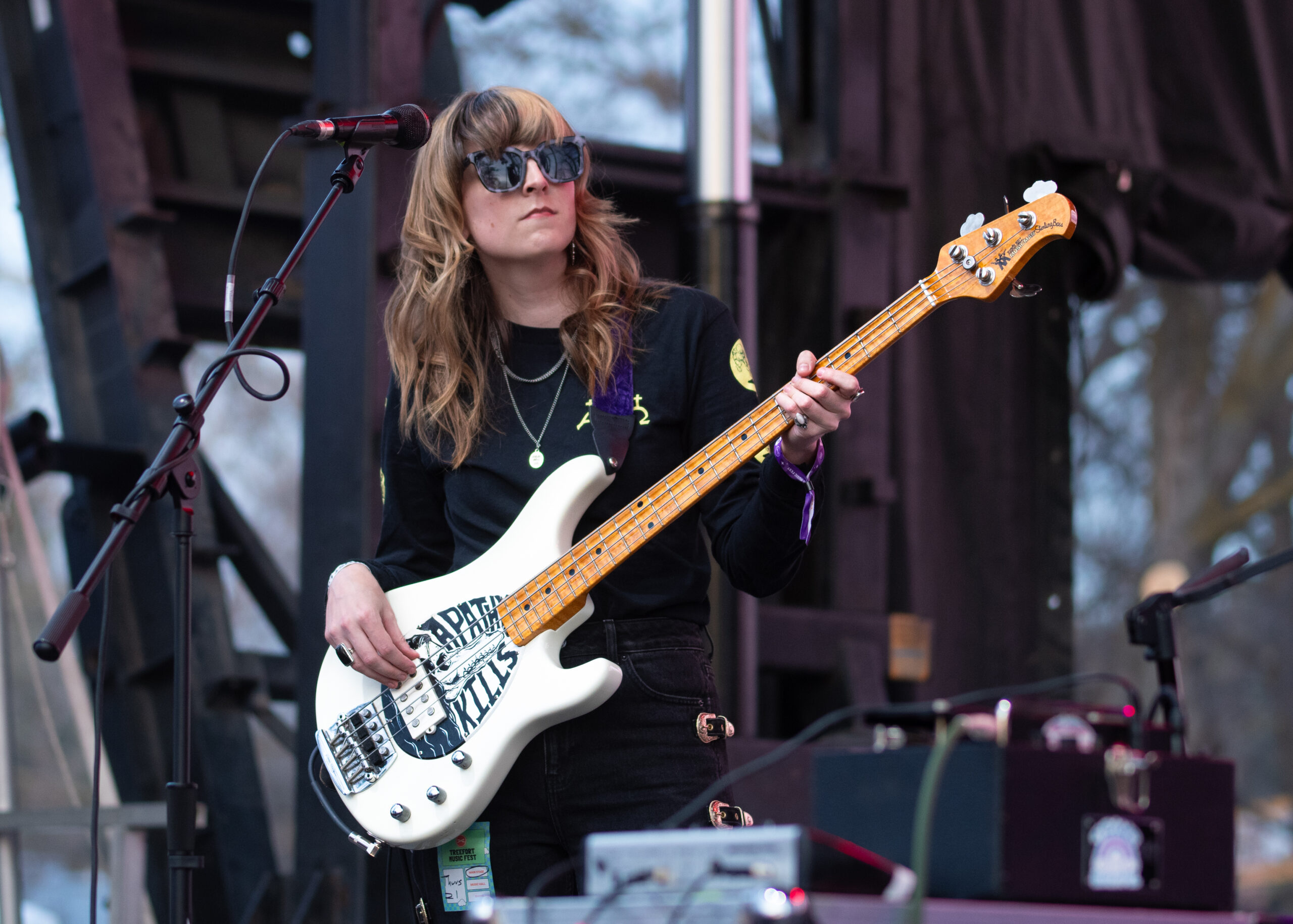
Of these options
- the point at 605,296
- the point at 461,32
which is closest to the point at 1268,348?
the point at 461,32

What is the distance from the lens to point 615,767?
7.51ft

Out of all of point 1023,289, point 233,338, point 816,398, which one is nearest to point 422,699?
point 233,338

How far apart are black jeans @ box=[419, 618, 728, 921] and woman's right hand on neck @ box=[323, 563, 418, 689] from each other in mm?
282

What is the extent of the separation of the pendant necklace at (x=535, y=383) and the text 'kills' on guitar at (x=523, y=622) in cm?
8

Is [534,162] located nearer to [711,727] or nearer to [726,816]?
[711,727]

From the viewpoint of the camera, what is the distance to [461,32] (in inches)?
350

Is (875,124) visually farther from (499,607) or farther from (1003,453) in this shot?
(499,607)

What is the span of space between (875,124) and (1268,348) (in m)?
11.4

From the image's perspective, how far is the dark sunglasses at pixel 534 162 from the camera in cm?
261

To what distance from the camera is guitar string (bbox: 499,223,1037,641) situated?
2311mm

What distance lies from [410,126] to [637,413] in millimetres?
690

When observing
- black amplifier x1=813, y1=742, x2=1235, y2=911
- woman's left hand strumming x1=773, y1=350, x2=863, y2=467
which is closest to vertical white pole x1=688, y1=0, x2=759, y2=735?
woman's left hand strumming x1=773, y1=350, x2=863, y2=467

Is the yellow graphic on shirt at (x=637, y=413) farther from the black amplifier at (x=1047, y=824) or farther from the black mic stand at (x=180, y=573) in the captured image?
the black amplifier at (x=1047, y=824)

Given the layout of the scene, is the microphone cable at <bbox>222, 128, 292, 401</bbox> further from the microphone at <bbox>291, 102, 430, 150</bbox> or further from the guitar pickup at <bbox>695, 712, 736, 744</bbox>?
the guitar pickup at <bbox>695, 712, 736, 744</bbox>
